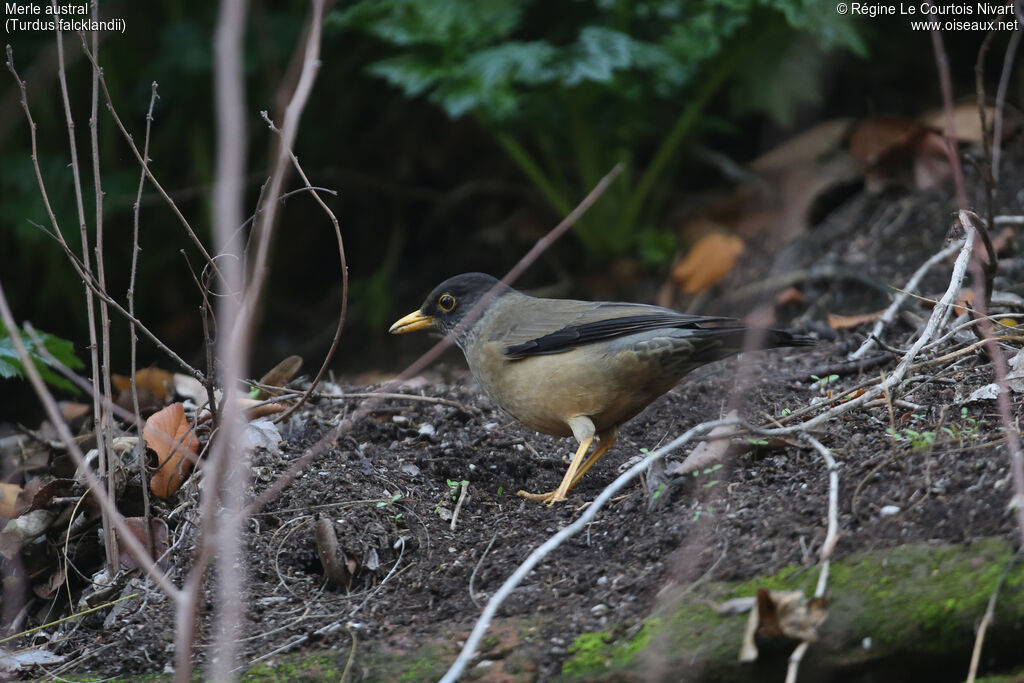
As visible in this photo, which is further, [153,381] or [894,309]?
[153,381]

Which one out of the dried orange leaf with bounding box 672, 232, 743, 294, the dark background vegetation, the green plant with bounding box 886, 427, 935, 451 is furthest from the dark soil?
the dark background vegetation

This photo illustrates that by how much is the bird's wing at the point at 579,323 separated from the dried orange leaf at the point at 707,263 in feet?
7.99

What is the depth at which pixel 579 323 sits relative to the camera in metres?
4.54

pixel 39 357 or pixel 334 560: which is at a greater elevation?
pixel 39 357

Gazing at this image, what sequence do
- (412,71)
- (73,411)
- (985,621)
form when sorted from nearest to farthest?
(985,621) < (73,411) < (412,71)

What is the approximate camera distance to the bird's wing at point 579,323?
4.30 metres

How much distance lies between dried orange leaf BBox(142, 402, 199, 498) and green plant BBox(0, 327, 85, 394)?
54cm

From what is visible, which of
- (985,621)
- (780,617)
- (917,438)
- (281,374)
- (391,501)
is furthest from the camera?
(281,374)

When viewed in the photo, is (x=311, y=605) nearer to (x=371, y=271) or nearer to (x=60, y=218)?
(x=60, y=218)

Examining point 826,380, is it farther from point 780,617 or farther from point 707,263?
point 707,263

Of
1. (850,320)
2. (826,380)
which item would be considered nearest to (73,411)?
(826,380)

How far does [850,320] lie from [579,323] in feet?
6.29

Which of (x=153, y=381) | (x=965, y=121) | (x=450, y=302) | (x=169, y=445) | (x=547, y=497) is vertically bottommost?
(x=547, y=497)

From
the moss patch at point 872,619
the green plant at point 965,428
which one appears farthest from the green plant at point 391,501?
the green plant at point 965,428
